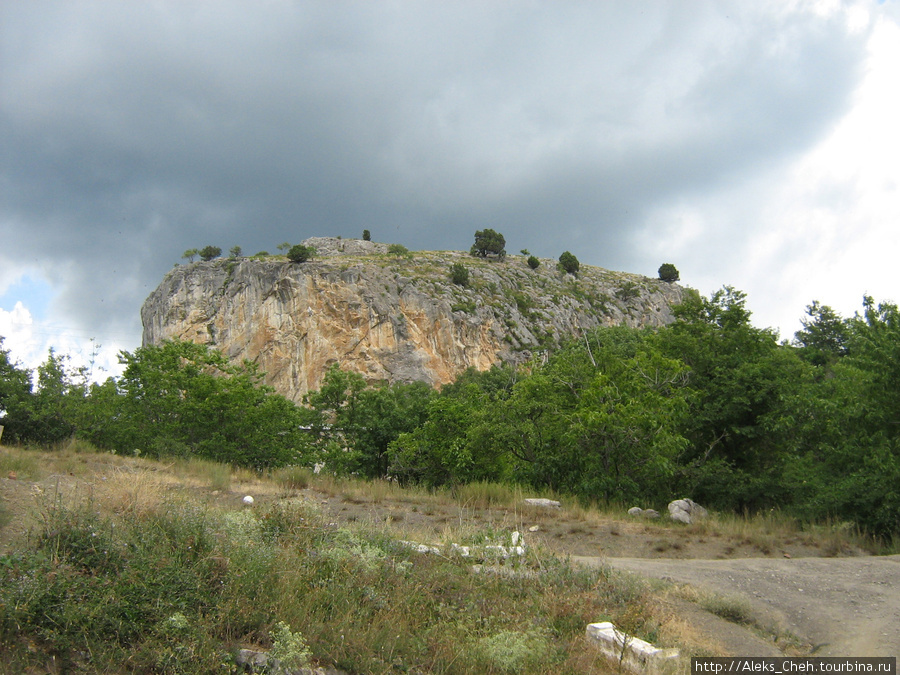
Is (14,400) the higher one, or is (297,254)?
(297,254)

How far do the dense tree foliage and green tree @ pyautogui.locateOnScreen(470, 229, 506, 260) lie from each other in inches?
2108

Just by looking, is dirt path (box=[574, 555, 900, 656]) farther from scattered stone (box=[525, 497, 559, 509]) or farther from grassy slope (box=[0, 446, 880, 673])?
scattered stone (box=[525, 497, 559, 509])

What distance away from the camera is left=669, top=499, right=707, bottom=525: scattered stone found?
15.2 meters

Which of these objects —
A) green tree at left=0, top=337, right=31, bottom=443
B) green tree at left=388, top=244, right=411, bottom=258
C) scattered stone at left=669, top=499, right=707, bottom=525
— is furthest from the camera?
green tree at left=388, top=244, right=411, bottom=258

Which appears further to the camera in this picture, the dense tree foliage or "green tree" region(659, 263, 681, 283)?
"green tree" region(659, 263, 681, 283)

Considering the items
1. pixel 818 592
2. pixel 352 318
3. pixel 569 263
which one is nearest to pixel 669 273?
pixel 569 263

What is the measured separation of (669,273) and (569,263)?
1818 cm

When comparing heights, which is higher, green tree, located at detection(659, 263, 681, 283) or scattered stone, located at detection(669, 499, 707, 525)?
green tree, located at detection(659, 263, 681, 283)

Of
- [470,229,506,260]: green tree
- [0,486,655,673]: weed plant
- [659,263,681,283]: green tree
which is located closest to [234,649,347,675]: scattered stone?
[0,486,655,673]: weed plant

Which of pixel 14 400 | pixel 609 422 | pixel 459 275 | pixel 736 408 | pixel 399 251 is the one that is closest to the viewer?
pixel 609 422

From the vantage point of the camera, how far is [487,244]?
257 ft

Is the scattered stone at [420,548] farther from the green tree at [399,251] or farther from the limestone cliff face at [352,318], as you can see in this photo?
the green tree at [399,251]

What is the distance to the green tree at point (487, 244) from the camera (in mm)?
78438

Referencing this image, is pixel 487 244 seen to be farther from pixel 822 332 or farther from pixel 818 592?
pixel 818 592
